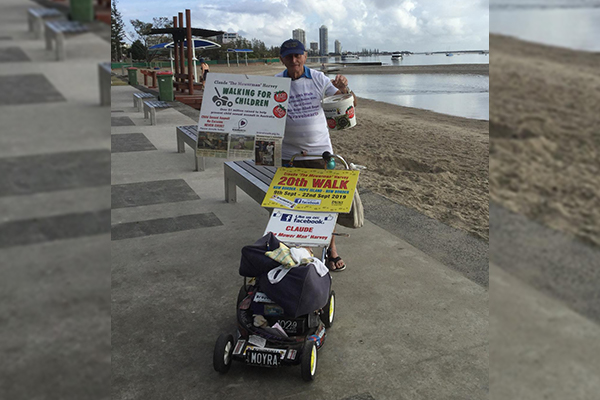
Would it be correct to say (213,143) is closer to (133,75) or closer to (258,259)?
(258,259)

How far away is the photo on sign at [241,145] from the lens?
3.67m

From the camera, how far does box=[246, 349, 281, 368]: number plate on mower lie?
2768 mm

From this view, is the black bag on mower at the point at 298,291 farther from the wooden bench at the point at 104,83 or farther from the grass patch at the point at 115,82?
the wooden bench at the point at 104,83

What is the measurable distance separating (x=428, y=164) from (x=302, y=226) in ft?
20.8

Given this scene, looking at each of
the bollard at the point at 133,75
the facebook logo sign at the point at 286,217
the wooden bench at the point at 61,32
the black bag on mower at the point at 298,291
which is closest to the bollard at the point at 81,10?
the wooden bench at the point at 61,32

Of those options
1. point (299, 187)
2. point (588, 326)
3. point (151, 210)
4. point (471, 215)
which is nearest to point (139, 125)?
point (151, 210)

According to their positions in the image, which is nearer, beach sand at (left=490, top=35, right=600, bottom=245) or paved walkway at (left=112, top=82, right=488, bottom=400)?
beach sand at (left=490, top=35, right=600, bottom=245)

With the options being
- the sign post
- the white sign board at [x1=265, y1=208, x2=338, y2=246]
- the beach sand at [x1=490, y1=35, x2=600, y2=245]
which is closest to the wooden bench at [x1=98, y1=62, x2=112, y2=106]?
the beach sand at [x1=490, y1=35, x2=600, y2=245]

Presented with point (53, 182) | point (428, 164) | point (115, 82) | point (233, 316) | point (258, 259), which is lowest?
point (233, 316)

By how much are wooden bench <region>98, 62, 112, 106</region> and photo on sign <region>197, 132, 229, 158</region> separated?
310 centimetres

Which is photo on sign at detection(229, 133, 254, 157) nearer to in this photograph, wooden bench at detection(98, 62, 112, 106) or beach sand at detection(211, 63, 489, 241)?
beach sand at detection(211, 63, 489, 241)

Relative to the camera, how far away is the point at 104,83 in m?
0.58

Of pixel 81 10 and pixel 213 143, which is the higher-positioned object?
pixel 81 10

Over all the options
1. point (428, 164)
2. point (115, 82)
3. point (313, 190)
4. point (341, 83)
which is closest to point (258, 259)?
point (313, 190)
